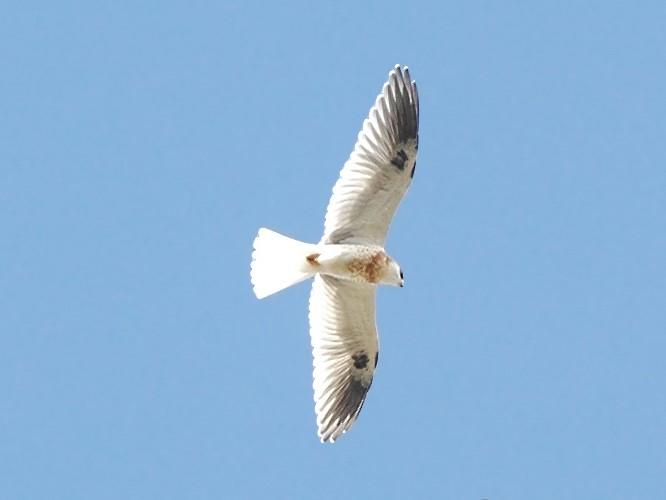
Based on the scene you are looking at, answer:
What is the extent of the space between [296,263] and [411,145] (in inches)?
52.8

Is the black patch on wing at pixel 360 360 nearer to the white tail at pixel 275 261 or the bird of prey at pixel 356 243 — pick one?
the bird of prey at pixel 356 243

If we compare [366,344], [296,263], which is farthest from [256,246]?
[366,344]

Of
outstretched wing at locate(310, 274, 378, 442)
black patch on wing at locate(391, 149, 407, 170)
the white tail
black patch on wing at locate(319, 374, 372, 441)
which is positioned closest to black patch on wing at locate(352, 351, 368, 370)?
outstretched wing at locate(310, 274, 378, 442)

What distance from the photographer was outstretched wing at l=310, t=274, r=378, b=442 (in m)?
16.0

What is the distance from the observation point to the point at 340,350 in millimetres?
16141

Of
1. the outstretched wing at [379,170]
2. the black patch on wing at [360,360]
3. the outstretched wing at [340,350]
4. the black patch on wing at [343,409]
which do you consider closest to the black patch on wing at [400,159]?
the outstretched wing at [379,170]

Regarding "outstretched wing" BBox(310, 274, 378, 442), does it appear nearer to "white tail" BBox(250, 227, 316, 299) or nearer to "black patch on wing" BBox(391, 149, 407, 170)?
"white tail" BBox(250, 227, 316, 299)

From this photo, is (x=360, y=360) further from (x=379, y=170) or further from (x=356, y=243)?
(x=379, y=170)

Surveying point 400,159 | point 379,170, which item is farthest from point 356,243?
point 400,159

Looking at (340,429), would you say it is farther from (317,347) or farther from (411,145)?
(411,145)

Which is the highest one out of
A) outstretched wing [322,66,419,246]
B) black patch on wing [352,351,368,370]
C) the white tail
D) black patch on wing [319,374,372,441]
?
outstretched wing [322,66,419,246]

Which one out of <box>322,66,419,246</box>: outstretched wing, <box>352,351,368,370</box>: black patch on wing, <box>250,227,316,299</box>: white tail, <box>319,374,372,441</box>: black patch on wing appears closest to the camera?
<box>322,66,419,246</box>: outstretched wing

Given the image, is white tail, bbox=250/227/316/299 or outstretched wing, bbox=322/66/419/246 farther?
white tail, bbox=250/227/316/299

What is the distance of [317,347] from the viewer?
1616 cm
